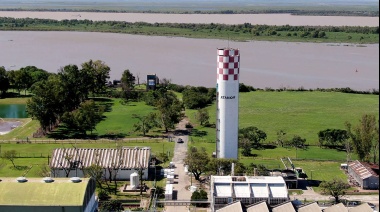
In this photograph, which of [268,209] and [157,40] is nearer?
[268,209]

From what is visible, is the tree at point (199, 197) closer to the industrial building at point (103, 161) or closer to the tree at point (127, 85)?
the industrial building at point (103, 161)

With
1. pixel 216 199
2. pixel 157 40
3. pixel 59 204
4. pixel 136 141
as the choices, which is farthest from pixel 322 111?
pixel 157 40

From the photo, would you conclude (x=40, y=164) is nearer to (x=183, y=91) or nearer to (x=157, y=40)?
(x=183, y=91)

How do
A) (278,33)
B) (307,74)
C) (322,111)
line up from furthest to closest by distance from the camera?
(278,33) < (307,74) < (322,111)

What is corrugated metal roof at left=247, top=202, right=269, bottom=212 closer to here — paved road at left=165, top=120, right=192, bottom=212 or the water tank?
paved road at left=165, top=120, right=192, bottom=212

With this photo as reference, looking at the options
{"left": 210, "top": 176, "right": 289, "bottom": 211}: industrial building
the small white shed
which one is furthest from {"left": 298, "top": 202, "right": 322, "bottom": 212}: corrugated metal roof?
the small white shed

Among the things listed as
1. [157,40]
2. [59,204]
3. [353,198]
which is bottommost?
[353,198]
